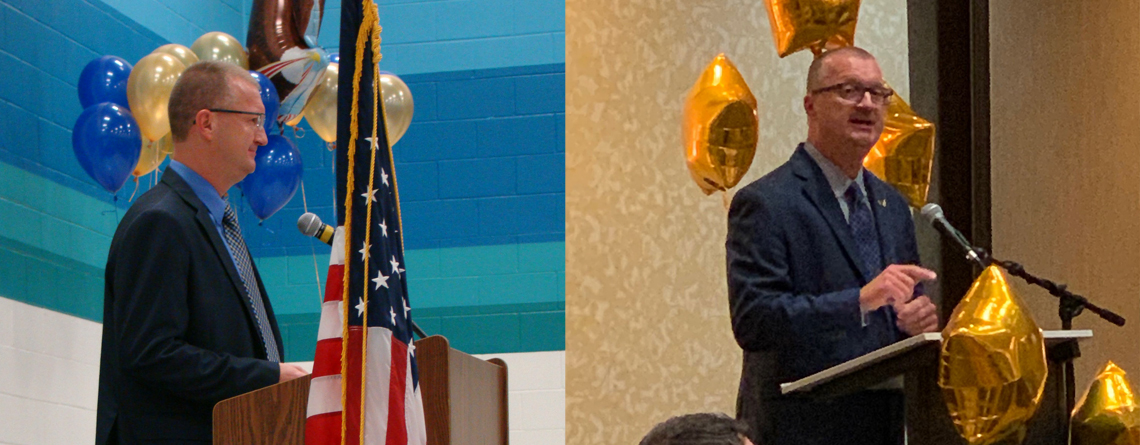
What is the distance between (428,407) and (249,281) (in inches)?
20.2

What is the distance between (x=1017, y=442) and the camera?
212 centimetres

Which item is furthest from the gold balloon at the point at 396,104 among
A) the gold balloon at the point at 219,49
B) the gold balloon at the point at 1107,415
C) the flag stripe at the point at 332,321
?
the gold balloon at the point at 1107,415

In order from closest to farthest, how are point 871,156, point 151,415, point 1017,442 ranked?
point 1017,442
point 151,415
point 871,156

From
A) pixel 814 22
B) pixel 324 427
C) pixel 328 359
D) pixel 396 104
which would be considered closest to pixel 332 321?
pixel 328 359

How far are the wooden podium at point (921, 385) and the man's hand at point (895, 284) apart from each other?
142 mm

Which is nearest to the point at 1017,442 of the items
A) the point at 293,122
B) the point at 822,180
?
the point at 822,180

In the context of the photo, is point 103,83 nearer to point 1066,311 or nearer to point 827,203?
point 827,203

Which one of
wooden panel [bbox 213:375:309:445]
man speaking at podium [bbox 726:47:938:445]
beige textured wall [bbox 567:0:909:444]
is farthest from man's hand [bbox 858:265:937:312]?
beige textured wall [bbox 567:0:909:444]

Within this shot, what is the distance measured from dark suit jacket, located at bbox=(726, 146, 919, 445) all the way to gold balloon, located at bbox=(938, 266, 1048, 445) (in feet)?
0.94

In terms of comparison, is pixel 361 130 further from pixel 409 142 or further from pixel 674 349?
pixel 409 142

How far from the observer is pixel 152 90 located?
419 centimetres

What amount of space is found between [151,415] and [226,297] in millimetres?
257

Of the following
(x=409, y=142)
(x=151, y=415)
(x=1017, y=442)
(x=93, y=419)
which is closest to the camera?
(x=1017, y=442)

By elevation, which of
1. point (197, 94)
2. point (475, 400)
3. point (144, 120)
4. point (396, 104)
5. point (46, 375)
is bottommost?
point (46, 375)
